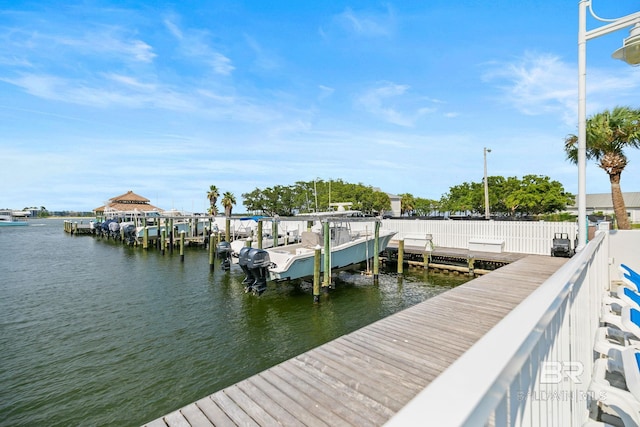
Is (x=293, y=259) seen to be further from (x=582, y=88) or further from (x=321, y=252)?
(x=582, y=88)

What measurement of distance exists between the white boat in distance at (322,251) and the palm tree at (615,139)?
30.5 ft

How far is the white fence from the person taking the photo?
14977 mm

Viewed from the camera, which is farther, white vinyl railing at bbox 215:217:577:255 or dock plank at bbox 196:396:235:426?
white vinyl railing at bbox 215:217:577:255

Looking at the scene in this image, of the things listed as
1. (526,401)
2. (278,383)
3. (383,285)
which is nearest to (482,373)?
(526,401)

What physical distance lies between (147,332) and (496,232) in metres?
16.3

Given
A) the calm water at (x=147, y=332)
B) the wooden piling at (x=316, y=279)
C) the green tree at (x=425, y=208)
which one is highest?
the green tree at (x=425, y=208)

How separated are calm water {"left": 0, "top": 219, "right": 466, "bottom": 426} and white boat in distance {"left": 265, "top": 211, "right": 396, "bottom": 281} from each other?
1.01m

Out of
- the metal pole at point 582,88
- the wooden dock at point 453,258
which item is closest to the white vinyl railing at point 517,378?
the metal pole at point 582,88

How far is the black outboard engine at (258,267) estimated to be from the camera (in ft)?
39.1

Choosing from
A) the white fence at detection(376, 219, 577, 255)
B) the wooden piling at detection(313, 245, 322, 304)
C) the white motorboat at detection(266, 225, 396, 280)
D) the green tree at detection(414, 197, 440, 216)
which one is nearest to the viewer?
the wooden piling at detection(313, 245, 322, 304)

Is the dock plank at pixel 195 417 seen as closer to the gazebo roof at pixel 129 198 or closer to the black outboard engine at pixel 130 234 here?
the black outboard engine at pixel 130 234

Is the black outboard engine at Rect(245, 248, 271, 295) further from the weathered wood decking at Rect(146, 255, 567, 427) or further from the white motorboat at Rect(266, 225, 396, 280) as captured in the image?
the weathered wood decking at Rect(146, 255, 567, 427)

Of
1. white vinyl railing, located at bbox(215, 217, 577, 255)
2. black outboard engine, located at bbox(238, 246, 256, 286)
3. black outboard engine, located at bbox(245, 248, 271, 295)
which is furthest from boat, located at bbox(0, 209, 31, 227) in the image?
white vinyl railing, located at bbox(215, 217, 577, 255)

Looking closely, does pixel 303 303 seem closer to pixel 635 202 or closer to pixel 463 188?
pixel 463 188
